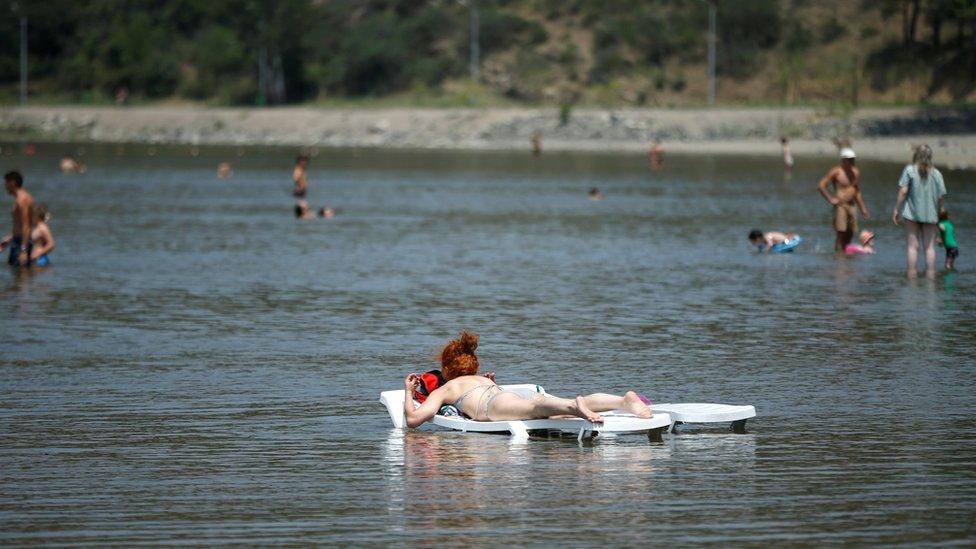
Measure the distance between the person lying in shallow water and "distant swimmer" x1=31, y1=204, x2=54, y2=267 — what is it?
13237 mm

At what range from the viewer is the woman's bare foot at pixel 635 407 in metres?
10.7

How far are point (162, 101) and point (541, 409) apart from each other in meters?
105

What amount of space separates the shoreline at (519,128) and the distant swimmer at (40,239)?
40.9 m

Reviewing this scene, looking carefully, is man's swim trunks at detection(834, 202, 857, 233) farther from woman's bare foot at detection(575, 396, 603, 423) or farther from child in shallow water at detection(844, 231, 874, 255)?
woman's bare foot at detection(575, 396, 603, 423)

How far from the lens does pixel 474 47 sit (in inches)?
3903

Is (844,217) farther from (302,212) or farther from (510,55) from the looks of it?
(510,55)

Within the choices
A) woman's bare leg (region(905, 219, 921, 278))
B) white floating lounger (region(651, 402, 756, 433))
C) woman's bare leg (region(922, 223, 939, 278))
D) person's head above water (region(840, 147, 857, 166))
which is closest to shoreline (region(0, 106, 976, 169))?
person's head above water (region(840, 147, 857, 166))

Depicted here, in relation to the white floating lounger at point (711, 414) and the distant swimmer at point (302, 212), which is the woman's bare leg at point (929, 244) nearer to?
the white floating lounger at point (711, 414)

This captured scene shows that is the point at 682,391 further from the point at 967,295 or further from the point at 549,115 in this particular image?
the point at 549,115

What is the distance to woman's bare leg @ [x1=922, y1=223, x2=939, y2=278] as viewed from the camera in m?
21.2

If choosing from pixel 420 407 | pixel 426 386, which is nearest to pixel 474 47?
pixel 426 386

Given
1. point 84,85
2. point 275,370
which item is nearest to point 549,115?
point 84,85

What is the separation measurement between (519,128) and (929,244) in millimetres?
67214

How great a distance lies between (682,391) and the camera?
12.9 metres
